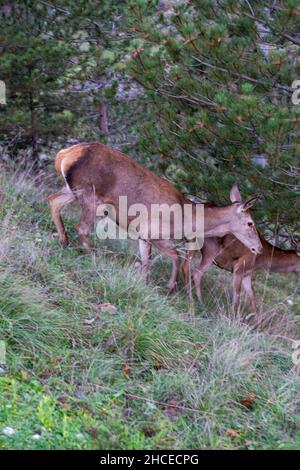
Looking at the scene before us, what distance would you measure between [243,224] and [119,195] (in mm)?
1819

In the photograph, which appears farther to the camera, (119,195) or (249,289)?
(249,289)

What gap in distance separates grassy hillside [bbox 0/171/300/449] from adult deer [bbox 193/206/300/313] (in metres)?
2.45

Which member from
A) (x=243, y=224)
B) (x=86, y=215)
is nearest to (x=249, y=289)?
(x=243, y=224)

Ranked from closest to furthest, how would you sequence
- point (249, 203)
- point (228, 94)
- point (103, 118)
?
point (228, 94) → point (249, 203) → point (103, 118)

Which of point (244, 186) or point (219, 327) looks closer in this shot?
point (219, 327)

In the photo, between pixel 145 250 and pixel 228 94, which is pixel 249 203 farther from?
pixel 228 94

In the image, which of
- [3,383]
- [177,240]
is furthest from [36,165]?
[3,383]

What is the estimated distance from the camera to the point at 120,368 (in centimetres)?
625

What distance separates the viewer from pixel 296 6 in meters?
7.49

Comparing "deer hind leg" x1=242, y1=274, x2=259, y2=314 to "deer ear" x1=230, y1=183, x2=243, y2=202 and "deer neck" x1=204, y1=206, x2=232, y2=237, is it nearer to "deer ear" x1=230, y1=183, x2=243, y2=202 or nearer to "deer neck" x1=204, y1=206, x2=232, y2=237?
"deer neck" x1=204, y1=206, x2=232, y2=237

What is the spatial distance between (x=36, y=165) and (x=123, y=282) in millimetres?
5773

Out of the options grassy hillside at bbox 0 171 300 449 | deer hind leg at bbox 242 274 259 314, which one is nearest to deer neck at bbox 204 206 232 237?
deer hind leg at bbox 242 274 259 314

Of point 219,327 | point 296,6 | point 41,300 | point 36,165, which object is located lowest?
point 36,165
